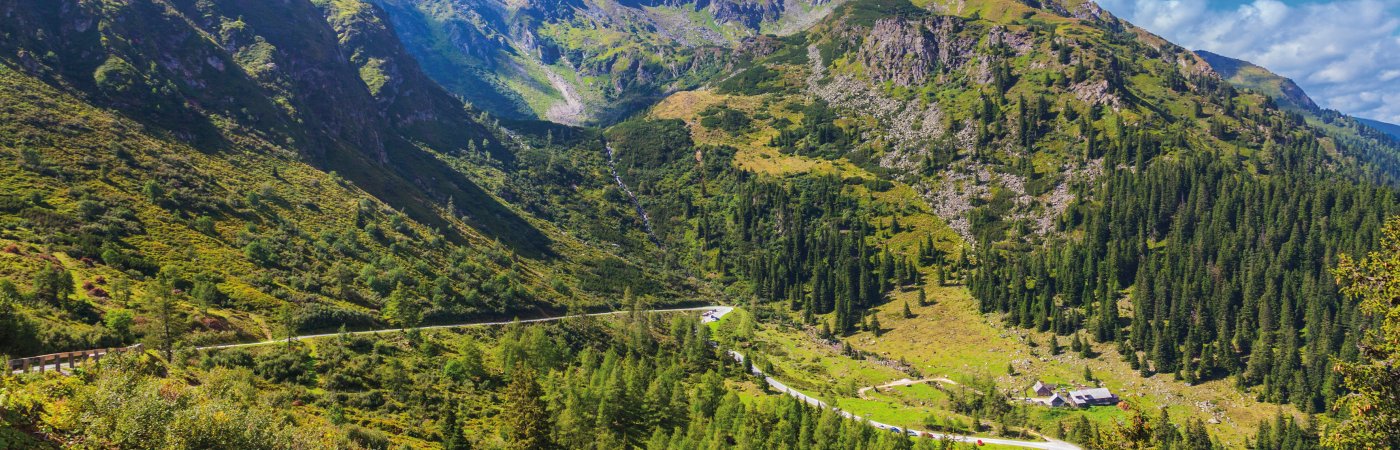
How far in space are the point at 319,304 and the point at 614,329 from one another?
6327cm

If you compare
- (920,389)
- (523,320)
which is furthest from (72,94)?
(920,389)

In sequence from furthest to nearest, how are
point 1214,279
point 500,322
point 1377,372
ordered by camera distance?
point 1214,279 < point 500,322 < point 1377,372

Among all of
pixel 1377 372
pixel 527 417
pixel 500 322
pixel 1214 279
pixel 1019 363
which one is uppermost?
pixel 1214 279

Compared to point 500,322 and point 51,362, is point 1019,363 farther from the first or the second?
point 51,362

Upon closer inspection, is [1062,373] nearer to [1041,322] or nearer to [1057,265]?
[1041,322]

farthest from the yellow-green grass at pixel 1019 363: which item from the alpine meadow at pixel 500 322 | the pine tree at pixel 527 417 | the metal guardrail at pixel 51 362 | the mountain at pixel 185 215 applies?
the metal guardrail at pixel 51 362

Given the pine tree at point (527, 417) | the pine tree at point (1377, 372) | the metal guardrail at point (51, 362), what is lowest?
the pine tree at point (527, 417)

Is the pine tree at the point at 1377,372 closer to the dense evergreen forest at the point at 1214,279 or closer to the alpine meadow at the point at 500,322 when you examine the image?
the alpine meadow at the point at 500,322

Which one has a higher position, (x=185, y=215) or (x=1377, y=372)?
(x=1377, y=372)

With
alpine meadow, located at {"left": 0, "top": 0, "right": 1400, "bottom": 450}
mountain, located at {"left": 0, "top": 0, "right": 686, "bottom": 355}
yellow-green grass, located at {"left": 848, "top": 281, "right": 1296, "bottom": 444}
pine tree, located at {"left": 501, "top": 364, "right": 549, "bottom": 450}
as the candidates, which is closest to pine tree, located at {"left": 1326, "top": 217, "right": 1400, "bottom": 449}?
alpine meadow, located at {"left": 0, "top": 0, "right": 1400, "bottom": 450}

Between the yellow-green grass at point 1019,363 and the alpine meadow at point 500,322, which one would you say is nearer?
the alpine meadow at point 500,322

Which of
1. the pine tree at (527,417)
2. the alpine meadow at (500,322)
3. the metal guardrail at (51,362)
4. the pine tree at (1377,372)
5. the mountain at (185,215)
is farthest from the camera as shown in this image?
the mountain at (185,215)

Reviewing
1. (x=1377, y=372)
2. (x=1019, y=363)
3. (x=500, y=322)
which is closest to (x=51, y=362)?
(x=500, y=322)

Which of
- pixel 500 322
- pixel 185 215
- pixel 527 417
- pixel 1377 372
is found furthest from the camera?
pixel 500 322
